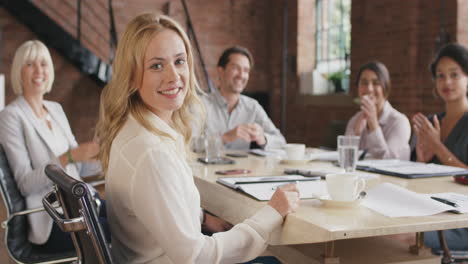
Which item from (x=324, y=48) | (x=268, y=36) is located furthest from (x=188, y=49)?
(x=268, y=36)

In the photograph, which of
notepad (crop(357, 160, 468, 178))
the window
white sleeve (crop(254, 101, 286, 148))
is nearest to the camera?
notepad (crop(357, 160, 468, 178))

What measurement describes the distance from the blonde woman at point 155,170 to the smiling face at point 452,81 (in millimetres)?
1544

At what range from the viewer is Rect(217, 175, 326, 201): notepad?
1.48 metres

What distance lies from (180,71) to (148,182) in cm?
38

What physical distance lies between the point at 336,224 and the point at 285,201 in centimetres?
17

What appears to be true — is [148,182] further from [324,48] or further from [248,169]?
[324,48]

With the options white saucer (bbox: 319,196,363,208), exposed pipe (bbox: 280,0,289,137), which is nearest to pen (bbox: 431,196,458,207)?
white saucer (bbox: 319,196,363,208)

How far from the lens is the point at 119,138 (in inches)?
49.6

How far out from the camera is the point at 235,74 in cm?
346

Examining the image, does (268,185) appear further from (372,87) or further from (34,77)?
(372,87)

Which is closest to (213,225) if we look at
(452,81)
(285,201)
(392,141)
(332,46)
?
(285,201)

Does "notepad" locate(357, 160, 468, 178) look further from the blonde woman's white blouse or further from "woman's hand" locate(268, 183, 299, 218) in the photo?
the blonde woman's white blouse

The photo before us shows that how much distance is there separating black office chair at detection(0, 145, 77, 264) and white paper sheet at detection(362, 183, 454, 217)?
1.15 meters

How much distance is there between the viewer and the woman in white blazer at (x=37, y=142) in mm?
2043
